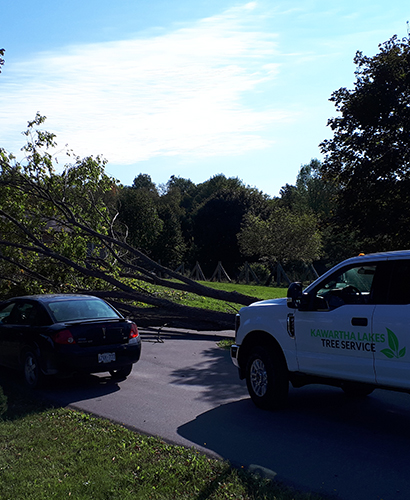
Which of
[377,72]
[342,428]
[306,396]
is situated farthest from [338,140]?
[342,428]

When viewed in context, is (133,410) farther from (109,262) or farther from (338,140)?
(338,140)

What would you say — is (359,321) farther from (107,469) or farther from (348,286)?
(107,469)

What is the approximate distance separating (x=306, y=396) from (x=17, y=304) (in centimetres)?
556

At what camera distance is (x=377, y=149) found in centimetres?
1758

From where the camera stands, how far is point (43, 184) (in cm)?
1574

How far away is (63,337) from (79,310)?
97cm

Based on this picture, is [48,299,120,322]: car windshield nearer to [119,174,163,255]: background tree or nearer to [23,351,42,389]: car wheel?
[23,351,42,389]: car wheel

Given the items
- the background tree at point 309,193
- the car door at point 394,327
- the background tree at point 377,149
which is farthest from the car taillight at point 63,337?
the background tree at point 309,193

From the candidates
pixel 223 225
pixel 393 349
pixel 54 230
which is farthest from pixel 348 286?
pixel 223 225

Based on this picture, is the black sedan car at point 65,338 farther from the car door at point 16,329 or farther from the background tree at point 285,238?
the background tree at point 285,238

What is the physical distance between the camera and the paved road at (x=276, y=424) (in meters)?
4.97

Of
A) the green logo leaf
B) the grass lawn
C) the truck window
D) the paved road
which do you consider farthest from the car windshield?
the green logo leaf

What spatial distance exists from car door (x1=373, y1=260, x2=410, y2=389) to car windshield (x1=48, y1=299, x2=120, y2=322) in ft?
16.9

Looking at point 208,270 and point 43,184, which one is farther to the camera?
point 208,270
